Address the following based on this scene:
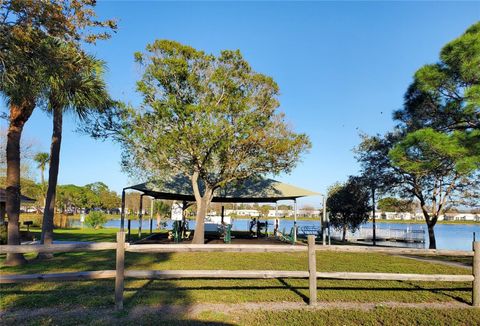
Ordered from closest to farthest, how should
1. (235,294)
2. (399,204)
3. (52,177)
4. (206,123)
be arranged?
1. (235,294)
2. (52,177)
3. (206,123)
4. (399,204)

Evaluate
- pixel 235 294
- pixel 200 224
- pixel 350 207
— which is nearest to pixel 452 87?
pixel 235 294

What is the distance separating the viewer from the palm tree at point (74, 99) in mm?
8016

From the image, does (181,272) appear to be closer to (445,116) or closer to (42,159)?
(445,116)

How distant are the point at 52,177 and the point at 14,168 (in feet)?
4.71

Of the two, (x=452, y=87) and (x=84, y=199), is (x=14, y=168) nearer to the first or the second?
(x=452, y=87)

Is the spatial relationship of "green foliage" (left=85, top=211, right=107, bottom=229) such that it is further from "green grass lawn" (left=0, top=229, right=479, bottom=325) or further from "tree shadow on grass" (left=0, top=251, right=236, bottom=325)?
"tree shadow on grass" (left=0, top=251, right=236, bottom=325)

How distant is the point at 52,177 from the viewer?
1106cm

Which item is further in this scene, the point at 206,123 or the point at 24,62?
the point at 206,123

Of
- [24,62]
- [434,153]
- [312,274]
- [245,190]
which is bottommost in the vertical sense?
[312,274]

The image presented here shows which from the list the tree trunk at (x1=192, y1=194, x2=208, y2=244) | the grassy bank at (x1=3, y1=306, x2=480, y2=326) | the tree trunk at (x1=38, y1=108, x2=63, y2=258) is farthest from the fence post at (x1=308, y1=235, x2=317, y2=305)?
the tree trunk at (x1=192, y1=194, x2=208, y2=244)

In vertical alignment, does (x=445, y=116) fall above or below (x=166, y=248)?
above

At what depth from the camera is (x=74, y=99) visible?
31.5 feet

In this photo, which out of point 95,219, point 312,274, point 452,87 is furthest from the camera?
point 95,219

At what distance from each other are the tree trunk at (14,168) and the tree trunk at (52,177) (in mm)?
1110
